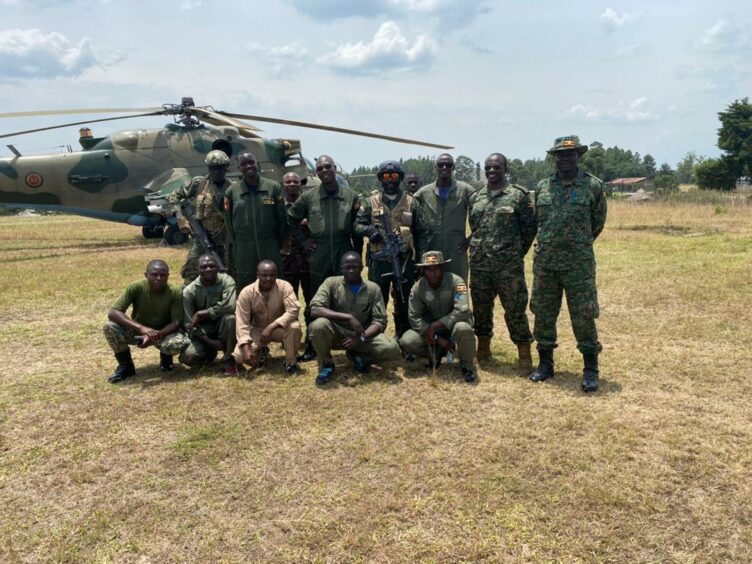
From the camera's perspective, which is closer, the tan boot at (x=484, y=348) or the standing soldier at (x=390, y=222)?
the standing soldier at (x=390, y=222)

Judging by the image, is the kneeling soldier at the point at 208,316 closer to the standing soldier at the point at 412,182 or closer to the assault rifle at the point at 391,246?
the assault rifle at the point at 391,246

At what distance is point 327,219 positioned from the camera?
552cm

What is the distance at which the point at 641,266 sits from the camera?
10.6 meters

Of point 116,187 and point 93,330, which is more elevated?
point 116,187

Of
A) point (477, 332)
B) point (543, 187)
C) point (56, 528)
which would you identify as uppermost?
point (543, 187)

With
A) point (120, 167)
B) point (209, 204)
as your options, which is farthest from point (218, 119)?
point (209, 204)

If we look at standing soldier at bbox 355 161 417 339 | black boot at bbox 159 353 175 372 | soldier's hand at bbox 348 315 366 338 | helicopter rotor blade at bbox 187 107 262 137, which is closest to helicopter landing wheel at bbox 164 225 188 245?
helicopter rotor blade at bbox 187 107 262 137

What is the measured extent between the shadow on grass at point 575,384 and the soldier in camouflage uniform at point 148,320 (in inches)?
133

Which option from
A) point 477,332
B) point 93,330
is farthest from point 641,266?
point 93,330

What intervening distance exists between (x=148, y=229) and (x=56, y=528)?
54.1 feet

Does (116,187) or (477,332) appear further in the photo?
(116,187)

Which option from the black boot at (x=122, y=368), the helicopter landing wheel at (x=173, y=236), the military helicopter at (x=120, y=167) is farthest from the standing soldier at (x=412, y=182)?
the helicopter landing wheel at (x=173, y=236)

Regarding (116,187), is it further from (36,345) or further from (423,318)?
(423,318)

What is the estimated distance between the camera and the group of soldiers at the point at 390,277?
4.71 m
